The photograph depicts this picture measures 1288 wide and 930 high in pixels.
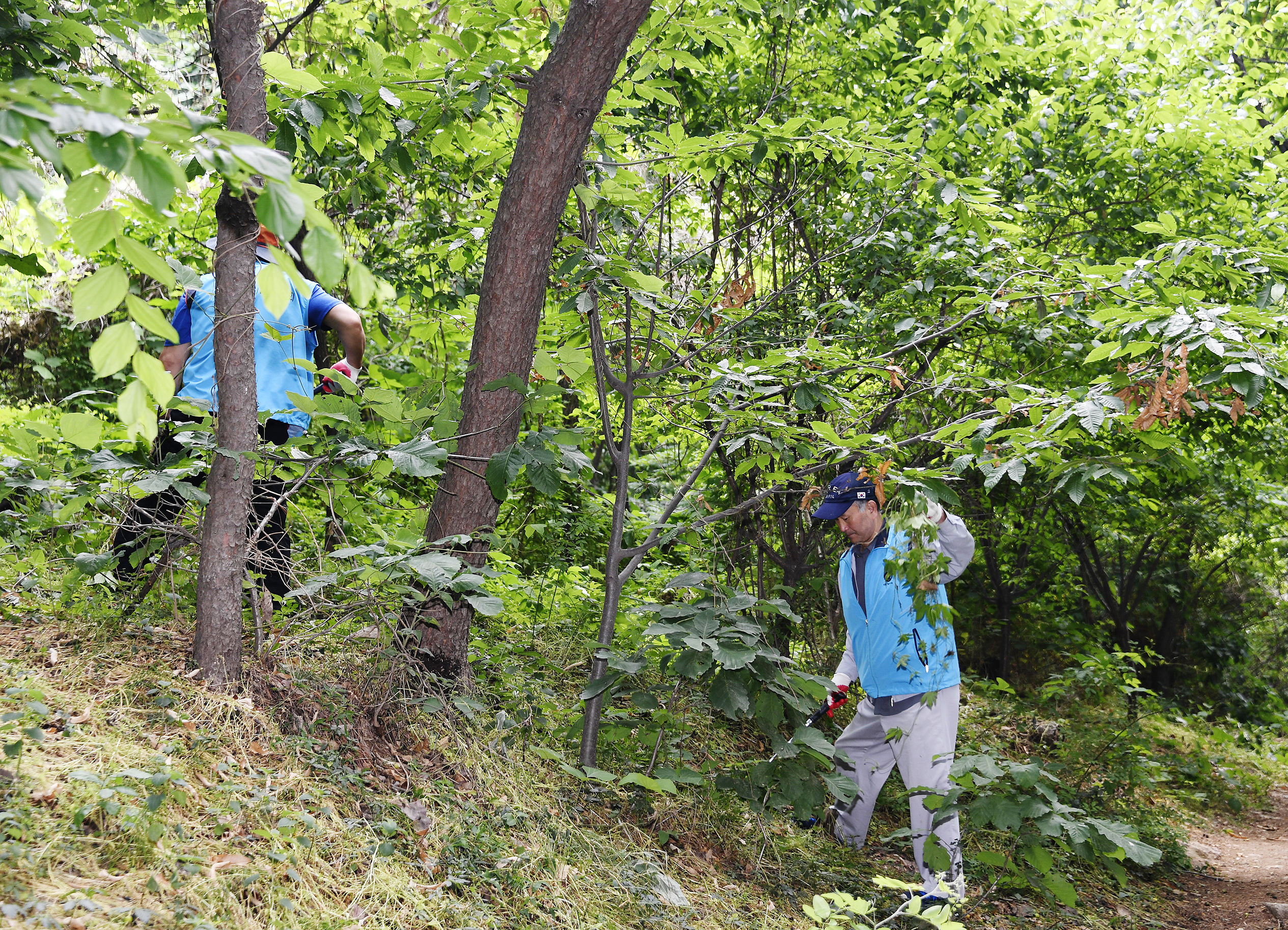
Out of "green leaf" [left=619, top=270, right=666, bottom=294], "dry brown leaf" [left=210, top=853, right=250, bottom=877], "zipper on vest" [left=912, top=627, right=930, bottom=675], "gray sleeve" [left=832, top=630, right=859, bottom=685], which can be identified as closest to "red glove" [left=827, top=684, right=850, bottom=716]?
"gray sleeve" [left=832, top=630, right=859, bottom=685]

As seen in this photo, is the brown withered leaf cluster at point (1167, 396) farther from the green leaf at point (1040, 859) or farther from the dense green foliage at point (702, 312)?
the green leaf at point (1040, 859)

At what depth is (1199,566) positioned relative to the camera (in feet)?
37.1

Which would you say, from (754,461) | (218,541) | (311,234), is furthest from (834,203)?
(311,234)

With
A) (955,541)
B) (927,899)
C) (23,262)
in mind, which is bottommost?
(927,899)

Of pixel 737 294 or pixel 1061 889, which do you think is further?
pixel 737 294

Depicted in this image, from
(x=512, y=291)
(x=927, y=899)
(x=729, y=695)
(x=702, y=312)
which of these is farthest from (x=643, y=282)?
(x=927, y=899)

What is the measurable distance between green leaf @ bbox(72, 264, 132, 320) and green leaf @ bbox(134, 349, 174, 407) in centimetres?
9

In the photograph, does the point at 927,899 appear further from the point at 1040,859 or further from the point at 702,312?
the point at 702,312

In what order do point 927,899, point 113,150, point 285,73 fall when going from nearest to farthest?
point 113,150
point 285,73
point 927,899

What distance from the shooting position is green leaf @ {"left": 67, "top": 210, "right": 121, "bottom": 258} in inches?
51.2

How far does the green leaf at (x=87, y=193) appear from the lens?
4.21 ft

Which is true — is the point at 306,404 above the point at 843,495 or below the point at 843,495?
above

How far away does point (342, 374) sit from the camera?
9.00ft

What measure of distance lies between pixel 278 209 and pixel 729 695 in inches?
85.9
